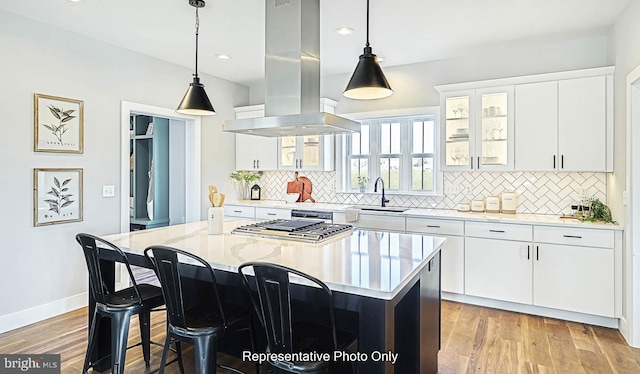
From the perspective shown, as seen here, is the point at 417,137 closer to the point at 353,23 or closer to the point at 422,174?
the point at 422,174

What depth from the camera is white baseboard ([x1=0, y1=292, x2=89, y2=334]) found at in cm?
327

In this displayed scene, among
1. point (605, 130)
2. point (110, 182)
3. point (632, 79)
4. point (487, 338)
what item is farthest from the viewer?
point (110, 182)

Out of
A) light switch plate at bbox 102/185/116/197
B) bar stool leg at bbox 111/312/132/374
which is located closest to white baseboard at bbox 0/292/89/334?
light switch plate at bbox 102/185/116/197

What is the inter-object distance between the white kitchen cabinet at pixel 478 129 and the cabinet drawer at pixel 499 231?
64 centimetres

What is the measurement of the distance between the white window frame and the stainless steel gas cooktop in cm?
209

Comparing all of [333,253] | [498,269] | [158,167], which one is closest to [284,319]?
[333,253]

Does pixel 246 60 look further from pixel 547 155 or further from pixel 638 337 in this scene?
pixel 638 337

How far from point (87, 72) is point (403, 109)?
3.53 m

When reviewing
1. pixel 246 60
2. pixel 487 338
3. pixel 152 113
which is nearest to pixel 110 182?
pixel 152 113

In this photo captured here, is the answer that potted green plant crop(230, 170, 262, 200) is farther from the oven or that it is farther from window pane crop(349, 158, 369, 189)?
window pane crop(349, 158, 369, 189)

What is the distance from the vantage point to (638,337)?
298 centimetres

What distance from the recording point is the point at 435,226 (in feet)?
13.2

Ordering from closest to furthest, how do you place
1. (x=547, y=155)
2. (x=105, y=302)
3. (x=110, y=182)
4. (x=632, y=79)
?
(x=105, y=302) → (x=632, y=79) → (x=547, y=155) → (x=110, y=182)

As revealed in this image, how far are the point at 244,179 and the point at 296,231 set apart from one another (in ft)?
10.8
